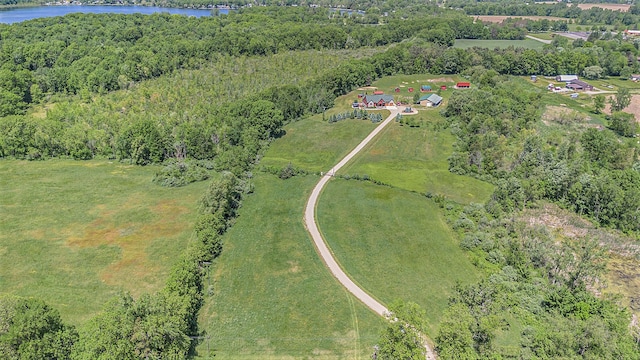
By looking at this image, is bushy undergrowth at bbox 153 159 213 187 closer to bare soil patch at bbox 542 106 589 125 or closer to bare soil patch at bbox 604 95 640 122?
bare soil patch at bbox 542 106 589 125

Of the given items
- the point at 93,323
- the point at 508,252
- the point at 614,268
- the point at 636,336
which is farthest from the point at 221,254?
the point at 614,268

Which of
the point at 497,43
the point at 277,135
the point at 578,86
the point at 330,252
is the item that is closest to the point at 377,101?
the point at 277,135

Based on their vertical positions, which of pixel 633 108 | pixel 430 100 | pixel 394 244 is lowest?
pixel 394 244

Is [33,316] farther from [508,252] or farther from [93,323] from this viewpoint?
[508,252]

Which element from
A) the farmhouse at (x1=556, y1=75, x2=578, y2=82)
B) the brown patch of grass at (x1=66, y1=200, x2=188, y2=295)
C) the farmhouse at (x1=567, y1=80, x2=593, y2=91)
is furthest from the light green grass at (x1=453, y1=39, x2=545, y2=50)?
the brown patch of grass at (x1=66, y1=200, x2=188, y2=295)

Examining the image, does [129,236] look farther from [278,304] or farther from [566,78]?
[566,78]

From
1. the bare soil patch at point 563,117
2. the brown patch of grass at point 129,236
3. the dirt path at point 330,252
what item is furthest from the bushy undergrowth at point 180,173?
the bare soil patch at point 563,117
